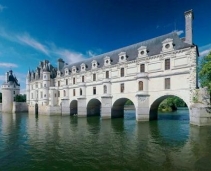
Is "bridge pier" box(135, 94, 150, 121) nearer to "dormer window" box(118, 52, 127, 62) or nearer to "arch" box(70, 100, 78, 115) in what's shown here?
"dormer window" box(118, 52, 127, 62)

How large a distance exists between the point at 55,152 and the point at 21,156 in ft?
7.54

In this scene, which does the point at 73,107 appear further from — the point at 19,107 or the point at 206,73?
the point at 206,73

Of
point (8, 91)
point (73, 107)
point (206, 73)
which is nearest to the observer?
point (206, 73)

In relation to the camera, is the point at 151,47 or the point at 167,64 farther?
the point at 151,47

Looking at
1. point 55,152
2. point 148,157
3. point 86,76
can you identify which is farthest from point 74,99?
point 148,157

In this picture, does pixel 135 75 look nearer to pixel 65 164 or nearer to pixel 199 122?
pixel 199 122

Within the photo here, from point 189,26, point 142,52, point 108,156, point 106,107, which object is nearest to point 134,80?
point 142,52

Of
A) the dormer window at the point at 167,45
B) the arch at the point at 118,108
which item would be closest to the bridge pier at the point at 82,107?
the arch at the point at 118,108

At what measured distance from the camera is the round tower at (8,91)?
204ft

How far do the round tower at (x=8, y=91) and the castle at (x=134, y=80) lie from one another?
24.5 m

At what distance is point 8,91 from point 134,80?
182 ft

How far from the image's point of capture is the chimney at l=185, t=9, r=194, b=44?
79.5 ft

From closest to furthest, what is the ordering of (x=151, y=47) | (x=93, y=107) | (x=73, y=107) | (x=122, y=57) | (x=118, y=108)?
(x=151, y=47) → (x=122, y=57) → (x=118, y=108) → (x=93, y=107) → (x=73, y=107)

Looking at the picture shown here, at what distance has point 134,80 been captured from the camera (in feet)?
96.8
